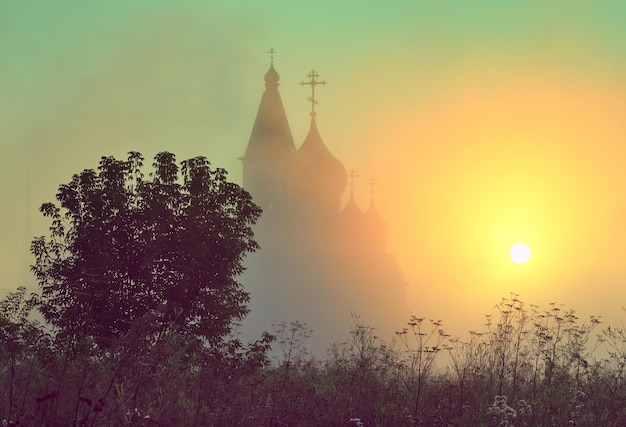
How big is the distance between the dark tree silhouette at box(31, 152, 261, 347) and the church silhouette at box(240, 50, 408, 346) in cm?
5422

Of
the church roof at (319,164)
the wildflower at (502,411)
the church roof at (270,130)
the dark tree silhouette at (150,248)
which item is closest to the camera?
the wildflower at (502,411)

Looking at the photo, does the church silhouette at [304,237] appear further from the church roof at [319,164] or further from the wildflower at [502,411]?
the wildflower at [502,411]

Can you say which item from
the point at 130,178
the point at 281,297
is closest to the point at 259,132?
the point at 281,297

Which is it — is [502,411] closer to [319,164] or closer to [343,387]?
[343,387]

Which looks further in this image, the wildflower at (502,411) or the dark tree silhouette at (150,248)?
the dark tree silhouette at (150,248)

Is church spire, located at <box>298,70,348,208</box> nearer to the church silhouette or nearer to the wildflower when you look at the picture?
the church silhouette

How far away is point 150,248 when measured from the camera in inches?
698

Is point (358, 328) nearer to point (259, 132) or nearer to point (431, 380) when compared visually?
point (431, 380)

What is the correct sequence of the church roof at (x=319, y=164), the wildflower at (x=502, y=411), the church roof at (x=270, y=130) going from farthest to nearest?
the church roof at (x=270, y=130), the church roof at (x=319, y=164), the wildflower at (x=502, y=411)

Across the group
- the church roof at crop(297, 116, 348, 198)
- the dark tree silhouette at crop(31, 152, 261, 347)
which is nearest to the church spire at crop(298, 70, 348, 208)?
the church roof at crop(297, 116, 348, 198)

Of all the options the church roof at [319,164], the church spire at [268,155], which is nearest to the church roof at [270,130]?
the church spire at [268,155]

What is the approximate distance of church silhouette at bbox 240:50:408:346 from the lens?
73.4m

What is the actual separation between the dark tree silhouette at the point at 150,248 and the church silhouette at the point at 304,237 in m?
54.2

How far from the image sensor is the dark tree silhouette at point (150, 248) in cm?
1773
